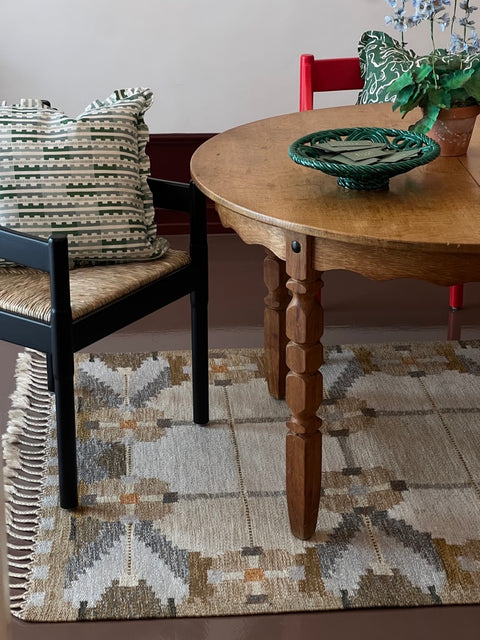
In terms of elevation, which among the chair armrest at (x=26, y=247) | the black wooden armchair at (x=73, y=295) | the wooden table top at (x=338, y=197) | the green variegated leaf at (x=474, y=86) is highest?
the green variegated leaf at (x=474, y=86)

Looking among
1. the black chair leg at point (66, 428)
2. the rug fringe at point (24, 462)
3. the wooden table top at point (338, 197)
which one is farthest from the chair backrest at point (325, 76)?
the black chair leg at point (66, 428)

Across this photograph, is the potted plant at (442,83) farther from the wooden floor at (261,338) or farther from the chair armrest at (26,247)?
the wooden floor at (261,338)

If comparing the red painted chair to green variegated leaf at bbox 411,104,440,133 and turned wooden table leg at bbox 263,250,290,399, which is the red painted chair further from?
green variegated leaf at bbox 411,104,440,133

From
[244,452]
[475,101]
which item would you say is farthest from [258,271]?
[475,101]

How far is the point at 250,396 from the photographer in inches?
99.3

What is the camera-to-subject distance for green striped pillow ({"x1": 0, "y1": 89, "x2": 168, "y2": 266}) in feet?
6.56

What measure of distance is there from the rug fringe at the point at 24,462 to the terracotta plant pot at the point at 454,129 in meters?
1.29

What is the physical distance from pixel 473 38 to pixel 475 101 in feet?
0.46

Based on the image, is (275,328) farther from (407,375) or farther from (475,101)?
(475,101)

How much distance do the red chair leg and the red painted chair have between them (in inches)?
8.4

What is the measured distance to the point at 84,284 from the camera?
1983 millimetres

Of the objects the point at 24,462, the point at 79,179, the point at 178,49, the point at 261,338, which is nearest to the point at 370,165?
the point at 79,179

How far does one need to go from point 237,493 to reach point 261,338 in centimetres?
91

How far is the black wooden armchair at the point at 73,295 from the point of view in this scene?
182cm
